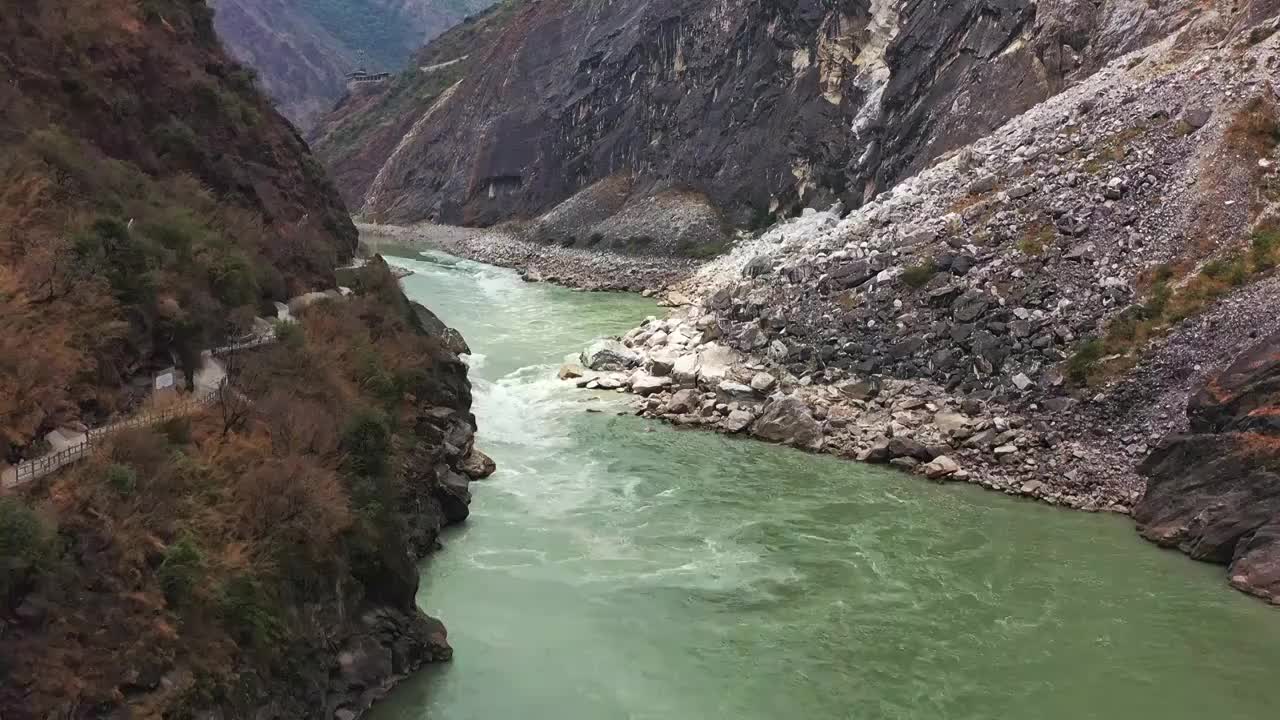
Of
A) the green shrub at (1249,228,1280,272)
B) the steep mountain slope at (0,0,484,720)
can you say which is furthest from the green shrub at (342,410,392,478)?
the green shrub at (1249,228,1280,272)

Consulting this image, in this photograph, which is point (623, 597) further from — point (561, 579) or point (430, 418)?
point (430, 418)

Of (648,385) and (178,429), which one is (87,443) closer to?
(178,429)

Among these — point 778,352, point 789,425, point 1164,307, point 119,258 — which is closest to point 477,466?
point 789,425

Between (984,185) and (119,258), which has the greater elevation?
(984,185)

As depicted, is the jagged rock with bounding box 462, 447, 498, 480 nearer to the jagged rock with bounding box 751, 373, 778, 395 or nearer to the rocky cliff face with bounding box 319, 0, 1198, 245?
the jagged rock with bounding box 751, 373, 778, 395

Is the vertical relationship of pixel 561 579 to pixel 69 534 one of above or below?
below

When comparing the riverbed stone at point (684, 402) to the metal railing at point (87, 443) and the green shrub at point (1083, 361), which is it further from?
the metal railing at point (87, 443)

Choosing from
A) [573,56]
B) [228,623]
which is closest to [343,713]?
[228,623]
